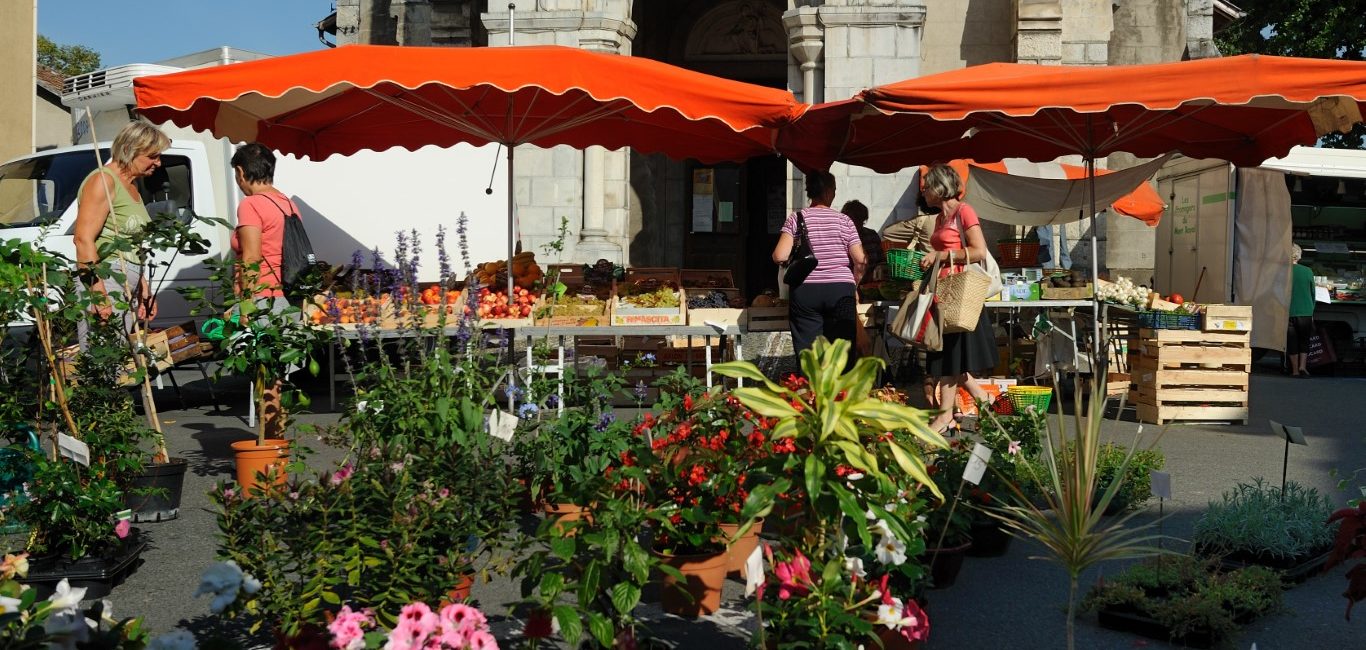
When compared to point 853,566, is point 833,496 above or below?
above

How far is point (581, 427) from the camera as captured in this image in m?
4.87

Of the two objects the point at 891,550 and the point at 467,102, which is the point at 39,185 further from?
the point at 891,550

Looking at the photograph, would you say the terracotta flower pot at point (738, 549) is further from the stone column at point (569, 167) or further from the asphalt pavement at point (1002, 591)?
the stone column at point (569, 167)

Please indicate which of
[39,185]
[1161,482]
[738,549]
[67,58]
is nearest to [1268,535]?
[1161,482]

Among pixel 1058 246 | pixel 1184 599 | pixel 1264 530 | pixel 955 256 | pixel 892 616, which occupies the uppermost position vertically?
pixel 1058 246

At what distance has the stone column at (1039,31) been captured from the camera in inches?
558

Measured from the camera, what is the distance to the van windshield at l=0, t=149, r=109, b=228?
1099 centimetres

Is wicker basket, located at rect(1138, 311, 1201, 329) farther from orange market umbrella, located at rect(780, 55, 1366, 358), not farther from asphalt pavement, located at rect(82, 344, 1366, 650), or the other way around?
asphalt pavement, located at rect(82, 344, 1366, 650)

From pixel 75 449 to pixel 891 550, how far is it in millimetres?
3146

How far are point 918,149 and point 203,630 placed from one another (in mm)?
7592

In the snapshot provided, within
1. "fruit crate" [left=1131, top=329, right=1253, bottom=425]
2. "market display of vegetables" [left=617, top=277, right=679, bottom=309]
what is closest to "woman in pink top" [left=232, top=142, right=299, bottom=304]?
"market display of vegetables" [left=617, top=277, right=679, bottom=309]

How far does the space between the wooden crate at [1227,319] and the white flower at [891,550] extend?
667 cm

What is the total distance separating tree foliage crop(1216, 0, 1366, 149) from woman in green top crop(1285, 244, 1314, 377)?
9798 millimetres

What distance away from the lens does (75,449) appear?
4.69 m
